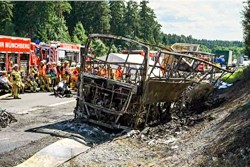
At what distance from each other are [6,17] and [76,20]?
27895 millimetres

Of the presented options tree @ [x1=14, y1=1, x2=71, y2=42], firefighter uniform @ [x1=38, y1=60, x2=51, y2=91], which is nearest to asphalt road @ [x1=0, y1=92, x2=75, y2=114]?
firefighter uniform @ [x1=38, y1=60, x2=51, y2=91]

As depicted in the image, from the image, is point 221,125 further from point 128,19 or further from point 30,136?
point 128,19

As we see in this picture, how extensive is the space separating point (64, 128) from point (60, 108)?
181 inches

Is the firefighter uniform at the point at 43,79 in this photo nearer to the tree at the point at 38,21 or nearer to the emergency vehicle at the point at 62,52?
the emergency vehicle at the point at 62,52

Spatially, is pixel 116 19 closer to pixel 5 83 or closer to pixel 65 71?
pixel 65 71

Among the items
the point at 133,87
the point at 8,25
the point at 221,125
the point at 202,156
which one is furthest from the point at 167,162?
the point at 8,25

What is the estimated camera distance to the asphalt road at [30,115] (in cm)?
1037

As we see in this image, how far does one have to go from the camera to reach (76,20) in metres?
89.2

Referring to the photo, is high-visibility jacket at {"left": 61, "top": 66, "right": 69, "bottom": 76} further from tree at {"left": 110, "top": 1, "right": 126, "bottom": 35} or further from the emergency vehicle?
tree at {"left": 110, "top": 1, "right": 126, "bottom": 35}

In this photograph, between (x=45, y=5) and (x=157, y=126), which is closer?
(x=157, y=126)

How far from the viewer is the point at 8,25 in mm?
59156

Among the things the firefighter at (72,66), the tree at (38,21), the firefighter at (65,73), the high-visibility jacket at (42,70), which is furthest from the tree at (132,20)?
the high-visibility jacket at (42,70)

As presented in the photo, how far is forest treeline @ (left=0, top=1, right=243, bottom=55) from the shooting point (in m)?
62.8

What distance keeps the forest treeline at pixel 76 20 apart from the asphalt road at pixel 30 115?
2033 cm
